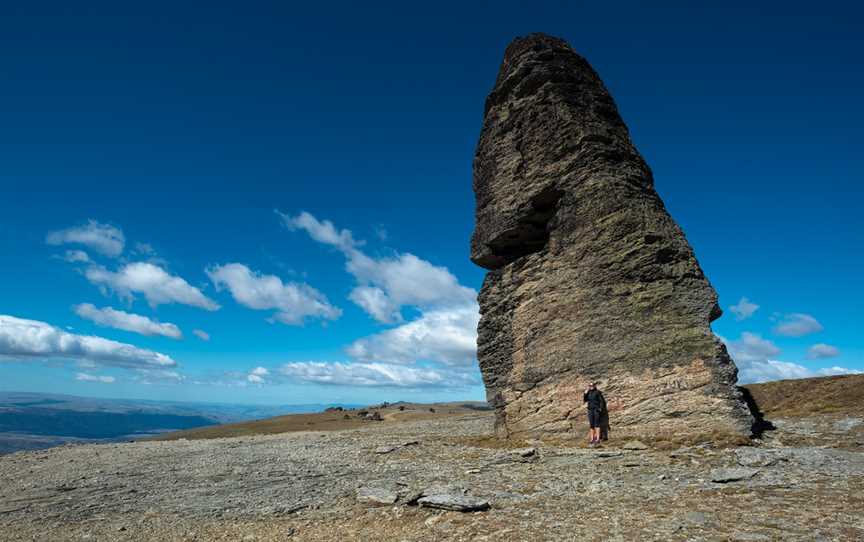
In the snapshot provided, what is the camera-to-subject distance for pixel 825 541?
23.2 feet

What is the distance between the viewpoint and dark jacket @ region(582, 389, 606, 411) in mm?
18234

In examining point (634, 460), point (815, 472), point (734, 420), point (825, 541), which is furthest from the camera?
point (734, 420)

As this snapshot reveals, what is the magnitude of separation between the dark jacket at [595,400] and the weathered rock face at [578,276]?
1.57 ft

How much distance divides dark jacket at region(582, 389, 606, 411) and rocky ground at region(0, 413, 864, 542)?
1573 millimetres

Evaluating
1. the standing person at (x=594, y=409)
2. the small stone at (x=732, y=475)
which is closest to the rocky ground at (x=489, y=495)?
the small stone at (x=732, y=475)

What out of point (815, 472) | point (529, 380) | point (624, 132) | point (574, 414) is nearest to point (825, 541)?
point (815, 472)

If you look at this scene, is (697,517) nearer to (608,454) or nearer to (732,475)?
(732,475)

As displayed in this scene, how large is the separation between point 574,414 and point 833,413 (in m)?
11.2

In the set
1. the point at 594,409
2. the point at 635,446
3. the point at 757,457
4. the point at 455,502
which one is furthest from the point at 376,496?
the point at 757,457

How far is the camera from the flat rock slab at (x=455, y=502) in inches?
408

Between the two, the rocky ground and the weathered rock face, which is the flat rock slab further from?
the weathered rock face

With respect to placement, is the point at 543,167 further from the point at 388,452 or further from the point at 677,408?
the point at 388,452

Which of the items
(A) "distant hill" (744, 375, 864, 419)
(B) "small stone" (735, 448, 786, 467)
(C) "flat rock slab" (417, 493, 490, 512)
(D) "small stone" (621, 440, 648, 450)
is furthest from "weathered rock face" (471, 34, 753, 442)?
(C) "flat rock slab" (417, 493, 490, 512)

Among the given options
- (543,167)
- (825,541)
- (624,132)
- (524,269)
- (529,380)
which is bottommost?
(825,541)
